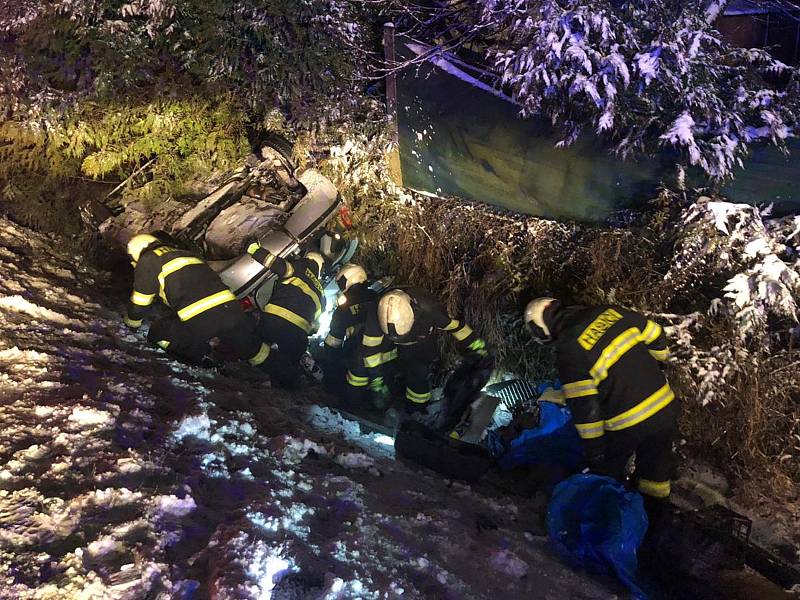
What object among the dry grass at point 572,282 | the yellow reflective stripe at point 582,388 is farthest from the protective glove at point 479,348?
the yellow reflective stripe at point 582,388

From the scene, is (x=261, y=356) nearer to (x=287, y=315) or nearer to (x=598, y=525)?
(x=287, y=315)

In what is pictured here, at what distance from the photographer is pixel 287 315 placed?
4684 mm

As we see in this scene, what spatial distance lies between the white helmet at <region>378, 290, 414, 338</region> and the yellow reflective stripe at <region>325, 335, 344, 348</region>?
0.95 m

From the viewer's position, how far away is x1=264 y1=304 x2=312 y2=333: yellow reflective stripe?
4.69 meters

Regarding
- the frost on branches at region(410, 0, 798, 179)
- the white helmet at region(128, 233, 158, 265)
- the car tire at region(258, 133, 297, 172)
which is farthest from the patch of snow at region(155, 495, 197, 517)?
the car tire at region(258, 133, 297, 172)

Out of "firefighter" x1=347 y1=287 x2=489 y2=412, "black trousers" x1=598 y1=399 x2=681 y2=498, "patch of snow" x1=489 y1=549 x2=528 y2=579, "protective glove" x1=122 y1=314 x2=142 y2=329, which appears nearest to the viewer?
"patch of snow" x1=489 y1=549 x2=528 y2=579

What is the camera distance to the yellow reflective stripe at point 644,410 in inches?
138

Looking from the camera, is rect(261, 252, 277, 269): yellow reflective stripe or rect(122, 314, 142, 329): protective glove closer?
rect(122, 314, 142, 329): protective glove

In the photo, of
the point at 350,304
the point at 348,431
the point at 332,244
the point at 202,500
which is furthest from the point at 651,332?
the point at 332,244

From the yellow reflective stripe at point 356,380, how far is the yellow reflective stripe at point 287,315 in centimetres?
59

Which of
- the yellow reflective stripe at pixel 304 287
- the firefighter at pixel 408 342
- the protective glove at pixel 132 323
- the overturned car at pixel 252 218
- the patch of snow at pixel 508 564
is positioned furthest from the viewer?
the overturned car at pixel 252 218

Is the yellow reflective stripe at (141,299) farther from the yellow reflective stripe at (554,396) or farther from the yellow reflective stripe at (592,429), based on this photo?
the yellow reflective stripe at (592,429)

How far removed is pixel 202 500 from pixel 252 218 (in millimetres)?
3251

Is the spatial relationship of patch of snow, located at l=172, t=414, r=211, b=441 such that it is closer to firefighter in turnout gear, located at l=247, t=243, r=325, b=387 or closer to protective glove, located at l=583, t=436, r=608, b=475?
firefighter in turnout gear, located at l=247, t=243, r=325, b=387
